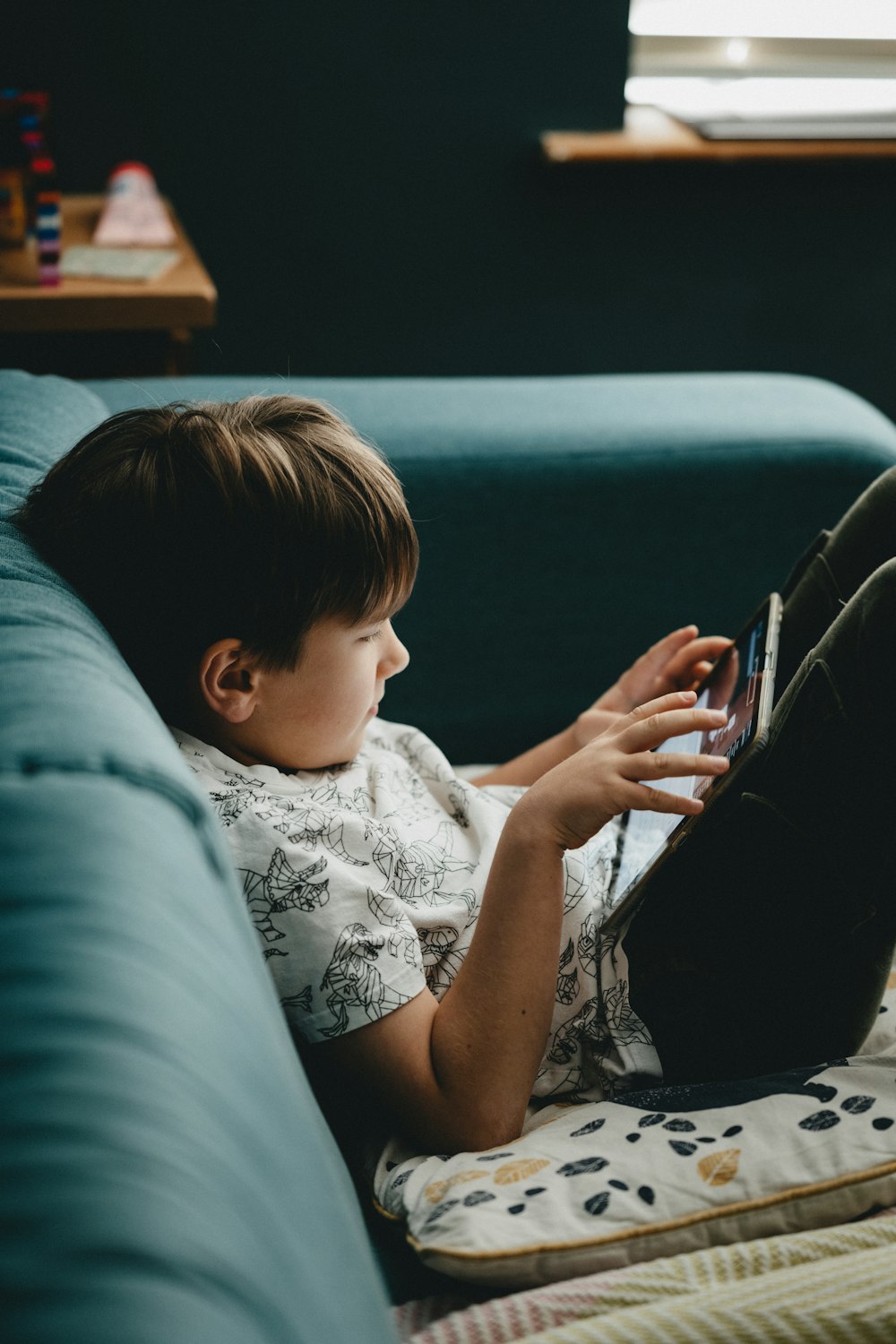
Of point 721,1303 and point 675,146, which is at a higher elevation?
point 675,146

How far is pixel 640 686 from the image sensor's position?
3.48 feet

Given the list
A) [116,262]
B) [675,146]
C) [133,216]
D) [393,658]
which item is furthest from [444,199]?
[393,658]

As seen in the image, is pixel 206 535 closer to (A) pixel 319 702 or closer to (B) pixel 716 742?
(A) pixel 319 702

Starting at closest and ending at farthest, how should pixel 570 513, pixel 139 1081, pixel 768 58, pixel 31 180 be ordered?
pixel 139 1081, pixel 570 513, pixel 31 180, pixel 768 58

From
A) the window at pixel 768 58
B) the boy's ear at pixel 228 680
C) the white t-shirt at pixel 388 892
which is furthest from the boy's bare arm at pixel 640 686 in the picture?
the window at pixel 768 58

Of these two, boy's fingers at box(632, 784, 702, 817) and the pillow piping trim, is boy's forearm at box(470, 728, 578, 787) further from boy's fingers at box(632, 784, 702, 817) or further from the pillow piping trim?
the pillow piping trim

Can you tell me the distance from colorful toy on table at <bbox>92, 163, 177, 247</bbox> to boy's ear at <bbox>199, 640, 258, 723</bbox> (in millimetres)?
1098

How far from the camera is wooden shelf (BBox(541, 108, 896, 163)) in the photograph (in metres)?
1.97

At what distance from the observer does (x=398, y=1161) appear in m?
0.73

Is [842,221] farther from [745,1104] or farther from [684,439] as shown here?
[745,1104]

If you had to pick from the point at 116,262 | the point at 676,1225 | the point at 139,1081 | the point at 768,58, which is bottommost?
the point at 676,1225

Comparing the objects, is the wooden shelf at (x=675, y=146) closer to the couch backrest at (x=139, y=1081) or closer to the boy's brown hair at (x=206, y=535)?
the boy's brown hair at (x=206, y=535)

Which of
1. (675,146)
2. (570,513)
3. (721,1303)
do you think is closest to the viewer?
(721,1303)

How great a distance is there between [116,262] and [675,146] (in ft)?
3.28
